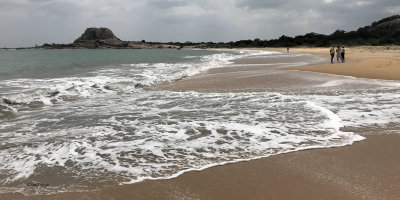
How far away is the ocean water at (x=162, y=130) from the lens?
4.88 metres

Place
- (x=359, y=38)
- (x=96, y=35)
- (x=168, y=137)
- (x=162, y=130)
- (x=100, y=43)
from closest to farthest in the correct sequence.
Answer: (x=168, y=137) < (x=162, y=130) < (x=359, y=38) < (x=100, y=43) < (x=96, y=35)

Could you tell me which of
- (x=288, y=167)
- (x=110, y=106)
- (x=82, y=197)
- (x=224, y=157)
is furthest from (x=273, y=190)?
(x=110, y=106)

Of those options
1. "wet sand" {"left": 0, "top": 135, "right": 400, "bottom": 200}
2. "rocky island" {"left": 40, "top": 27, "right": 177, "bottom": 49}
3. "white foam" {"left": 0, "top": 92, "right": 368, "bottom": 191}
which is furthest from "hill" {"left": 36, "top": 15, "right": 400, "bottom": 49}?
"wet sand" {"left": 0, "top": 135, "right": 400, "bottom": 200}

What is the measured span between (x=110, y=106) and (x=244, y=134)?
5.13m

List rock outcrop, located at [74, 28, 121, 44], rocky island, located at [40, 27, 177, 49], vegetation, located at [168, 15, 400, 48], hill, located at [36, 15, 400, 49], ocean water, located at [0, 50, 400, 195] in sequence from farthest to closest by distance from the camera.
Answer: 1. rock outcrop, located at [74, 28, 121, 44]
2. rocky island, located at [40, 27, 177, 49]
3. hill, located at [36, 15, 400, 49]
4. vegetation, located at [168, 15, 400, 48]
5. ocean water, located at [0, 50, 400, 195]

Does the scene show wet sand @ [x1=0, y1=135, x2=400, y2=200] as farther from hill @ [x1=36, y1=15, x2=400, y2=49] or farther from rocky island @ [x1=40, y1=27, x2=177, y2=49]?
rocky island @ [x1=40, y1=27, x2=177, y2=49]

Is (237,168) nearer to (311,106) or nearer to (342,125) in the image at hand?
(342,125)

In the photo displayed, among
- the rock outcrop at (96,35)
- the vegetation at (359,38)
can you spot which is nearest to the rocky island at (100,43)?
the rock outcrop at (96,35)

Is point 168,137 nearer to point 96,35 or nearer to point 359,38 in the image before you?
point 359,38

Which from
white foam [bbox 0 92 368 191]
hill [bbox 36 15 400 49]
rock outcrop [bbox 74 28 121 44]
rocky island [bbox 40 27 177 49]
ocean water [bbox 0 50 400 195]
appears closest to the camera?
ocean water [bbox 0 50 400 195]

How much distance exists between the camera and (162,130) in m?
7.00

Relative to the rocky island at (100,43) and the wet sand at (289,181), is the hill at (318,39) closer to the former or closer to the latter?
the rocky island at (100,43)

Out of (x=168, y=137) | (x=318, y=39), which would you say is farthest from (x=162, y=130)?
(x=318, y=39)

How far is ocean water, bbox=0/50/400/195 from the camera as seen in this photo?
16.0 ft
